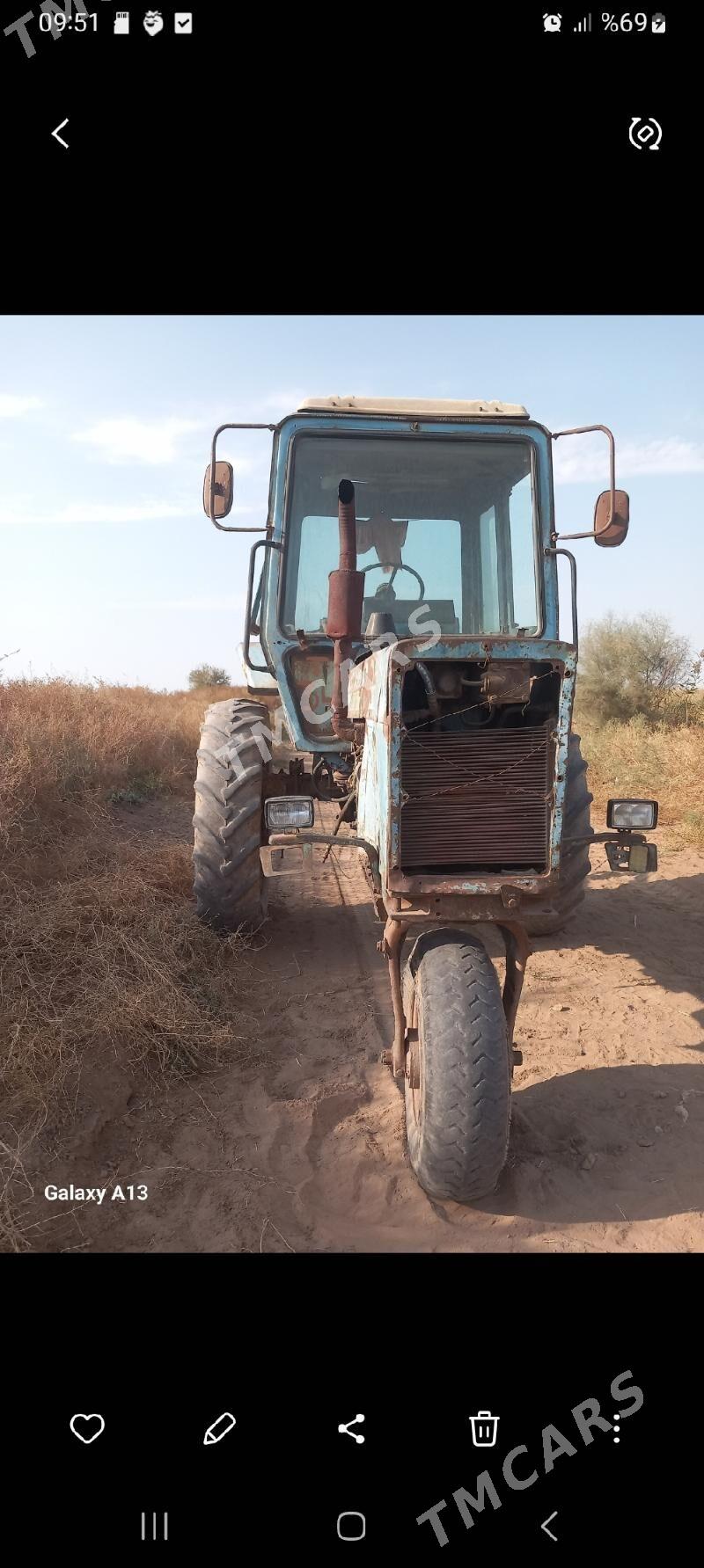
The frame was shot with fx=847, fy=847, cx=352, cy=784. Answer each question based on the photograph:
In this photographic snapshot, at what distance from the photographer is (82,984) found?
3650 millimetres

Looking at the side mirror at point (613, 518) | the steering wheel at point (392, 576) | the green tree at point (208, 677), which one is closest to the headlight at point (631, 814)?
the side mirror at point (613, 518)

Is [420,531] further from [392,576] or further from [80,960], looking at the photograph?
[80,960]

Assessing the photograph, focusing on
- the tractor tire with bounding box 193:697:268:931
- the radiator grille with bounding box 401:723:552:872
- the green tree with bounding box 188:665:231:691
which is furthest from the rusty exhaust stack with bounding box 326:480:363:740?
the green tree with bounding box 188:665:231:691

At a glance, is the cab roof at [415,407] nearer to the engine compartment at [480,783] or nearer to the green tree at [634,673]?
the engine compartment at [480,783]

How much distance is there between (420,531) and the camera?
4.77m

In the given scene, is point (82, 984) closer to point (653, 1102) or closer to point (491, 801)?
point (491, 801)

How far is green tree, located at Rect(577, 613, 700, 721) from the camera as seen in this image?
13.3m

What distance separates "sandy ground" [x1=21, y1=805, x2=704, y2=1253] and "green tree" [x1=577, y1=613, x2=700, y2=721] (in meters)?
9.38

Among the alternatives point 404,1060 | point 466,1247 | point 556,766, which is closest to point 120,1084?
point 404,1060

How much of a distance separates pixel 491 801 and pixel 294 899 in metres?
3.36

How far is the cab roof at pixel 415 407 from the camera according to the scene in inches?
175

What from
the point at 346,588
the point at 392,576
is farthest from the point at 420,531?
the point at 346,588

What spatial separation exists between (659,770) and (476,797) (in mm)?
7140

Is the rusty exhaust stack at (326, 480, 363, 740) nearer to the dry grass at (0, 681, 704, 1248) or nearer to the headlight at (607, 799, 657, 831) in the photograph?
the headlight at (607, 799, 657, 831)
